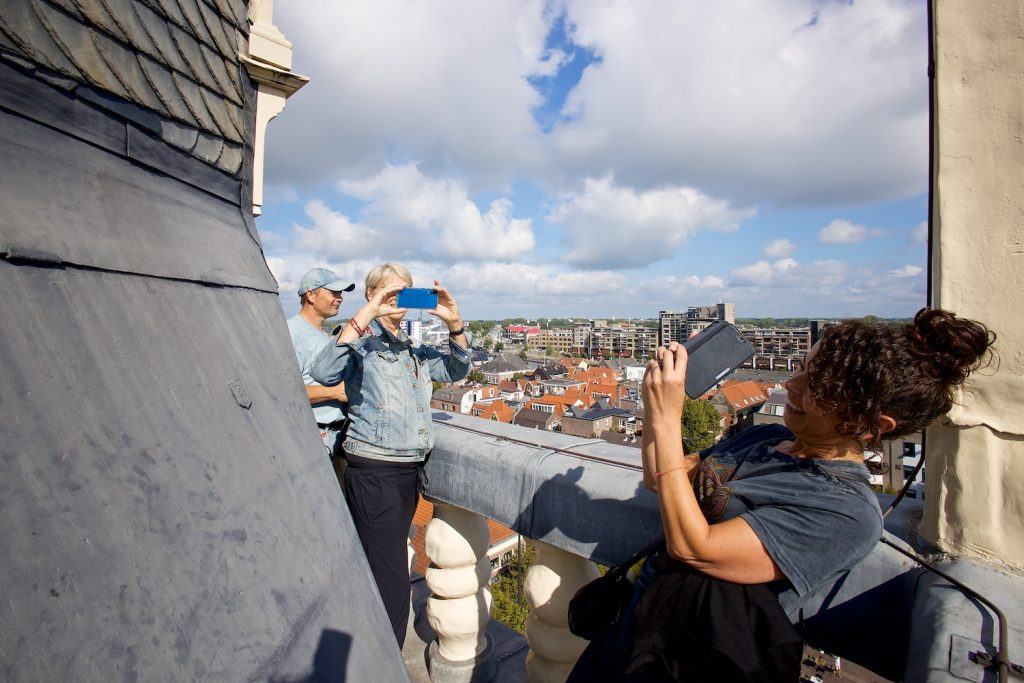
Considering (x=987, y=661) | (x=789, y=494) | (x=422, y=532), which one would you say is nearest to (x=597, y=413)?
(x=422, y=532)

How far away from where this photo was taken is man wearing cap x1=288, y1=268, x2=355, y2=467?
2.67 meters

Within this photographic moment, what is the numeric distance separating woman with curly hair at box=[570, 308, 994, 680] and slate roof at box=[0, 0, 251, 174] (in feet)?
5.99

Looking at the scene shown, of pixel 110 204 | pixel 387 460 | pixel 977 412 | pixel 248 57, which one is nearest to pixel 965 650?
pixel 977 412

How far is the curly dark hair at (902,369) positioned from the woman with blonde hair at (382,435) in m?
1.71

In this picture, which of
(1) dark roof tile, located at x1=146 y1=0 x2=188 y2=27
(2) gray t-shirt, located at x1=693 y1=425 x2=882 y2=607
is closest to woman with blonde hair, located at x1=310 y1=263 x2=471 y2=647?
(1) dark roof tile, located at x1=146 y1=0 x2=188 y2=27

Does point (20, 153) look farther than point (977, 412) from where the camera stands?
No

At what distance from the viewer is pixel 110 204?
1.28 m

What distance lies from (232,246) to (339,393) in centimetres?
103

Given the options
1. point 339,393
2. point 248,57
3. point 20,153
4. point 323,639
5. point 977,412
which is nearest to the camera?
point 323,639

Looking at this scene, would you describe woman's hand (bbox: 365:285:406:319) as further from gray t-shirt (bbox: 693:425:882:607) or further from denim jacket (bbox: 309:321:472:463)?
gray t-shirt (bbox: 693:425:882:607)

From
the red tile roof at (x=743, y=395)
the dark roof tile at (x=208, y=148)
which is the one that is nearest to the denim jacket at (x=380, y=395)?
the dark roof tile at (x=208, y=148)

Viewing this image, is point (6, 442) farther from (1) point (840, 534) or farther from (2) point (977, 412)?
(2) point (977, 412)

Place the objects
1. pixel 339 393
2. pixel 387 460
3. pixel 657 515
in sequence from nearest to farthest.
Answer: pixel 657 515 → pixel 387 460 → pixel 339 393

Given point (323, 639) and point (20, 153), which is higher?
point (20, 153)
